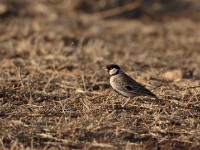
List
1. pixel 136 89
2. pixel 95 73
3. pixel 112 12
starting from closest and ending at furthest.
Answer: pixel 136 89
pixel 95 73
pixel 112 12

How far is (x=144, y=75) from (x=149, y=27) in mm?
5766

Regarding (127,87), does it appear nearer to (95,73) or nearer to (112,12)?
(95,73)

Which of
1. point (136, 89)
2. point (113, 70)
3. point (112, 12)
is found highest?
point (112, 12)

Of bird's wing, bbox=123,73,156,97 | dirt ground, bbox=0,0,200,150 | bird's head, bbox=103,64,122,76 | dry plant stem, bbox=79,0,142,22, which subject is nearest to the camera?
dirt ground, bbox=0,0,200,150

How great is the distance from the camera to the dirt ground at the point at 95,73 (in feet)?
20.4

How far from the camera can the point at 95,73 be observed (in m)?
8.70

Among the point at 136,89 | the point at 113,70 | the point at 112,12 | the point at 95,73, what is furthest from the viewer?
the point at 112,12

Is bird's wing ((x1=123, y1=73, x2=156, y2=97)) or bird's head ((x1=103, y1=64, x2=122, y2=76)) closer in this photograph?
bird's wing ((x1=123, y1=73, x2=156, y2=97))

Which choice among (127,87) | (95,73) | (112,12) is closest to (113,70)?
(127,87)

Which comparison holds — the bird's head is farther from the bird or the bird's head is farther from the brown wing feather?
the brown wing feather

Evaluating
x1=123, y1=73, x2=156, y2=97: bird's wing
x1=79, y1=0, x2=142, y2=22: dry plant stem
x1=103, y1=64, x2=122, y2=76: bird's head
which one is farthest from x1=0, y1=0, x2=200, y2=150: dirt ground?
x1=103, y1=64, x2=122, y2=76: bird's head

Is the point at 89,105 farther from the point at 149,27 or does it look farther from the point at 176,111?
the point at 149,27

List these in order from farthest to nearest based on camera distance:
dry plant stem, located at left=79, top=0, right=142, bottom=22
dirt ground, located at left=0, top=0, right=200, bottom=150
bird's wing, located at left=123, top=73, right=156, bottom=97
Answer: dry plant stem, located at left=79, top=0, right=142, bottom=22 → bird's wing, located at left=123, top=73, right=156, bottom=97 → dirt ground, located at left=0, top=0, right=200, bottom=150

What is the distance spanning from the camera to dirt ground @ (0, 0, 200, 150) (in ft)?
20.4
